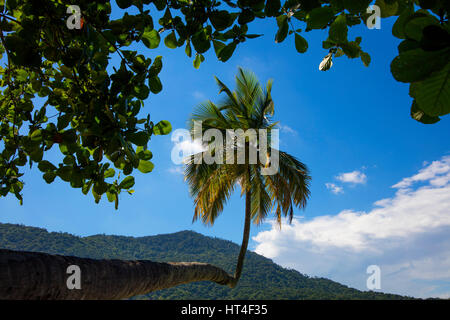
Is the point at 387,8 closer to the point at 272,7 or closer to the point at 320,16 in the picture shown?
the point at 320,16

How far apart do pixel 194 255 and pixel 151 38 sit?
1538 inches

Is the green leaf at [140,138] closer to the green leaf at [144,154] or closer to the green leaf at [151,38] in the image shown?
the green leaf at [144,154]

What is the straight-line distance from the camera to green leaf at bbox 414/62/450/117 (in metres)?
0.49

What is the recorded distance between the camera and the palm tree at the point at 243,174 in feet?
21.2

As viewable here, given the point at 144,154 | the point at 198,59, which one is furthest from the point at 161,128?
the point at 198,59

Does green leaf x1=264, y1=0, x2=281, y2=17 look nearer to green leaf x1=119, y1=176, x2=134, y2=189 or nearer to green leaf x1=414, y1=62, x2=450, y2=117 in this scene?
green leaf x1=414, y1=62, x2=450, y2=117

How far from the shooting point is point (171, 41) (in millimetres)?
1437

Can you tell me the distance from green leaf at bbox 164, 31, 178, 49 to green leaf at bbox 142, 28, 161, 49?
0.09 metres

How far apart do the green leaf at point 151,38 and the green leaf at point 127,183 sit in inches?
28.8

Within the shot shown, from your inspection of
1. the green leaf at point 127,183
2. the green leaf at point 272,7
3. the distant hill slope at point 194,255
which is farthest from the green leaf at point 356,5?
the distant hill slope at point 194,255

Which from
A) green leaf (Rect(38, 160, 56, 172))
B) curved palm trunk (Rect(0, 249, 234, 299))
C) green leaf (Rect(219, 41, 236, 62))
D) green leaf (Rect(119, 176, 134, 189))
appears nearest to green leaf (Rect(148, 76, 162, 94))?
green leaf (Rect(219, 41, 236, 62))
